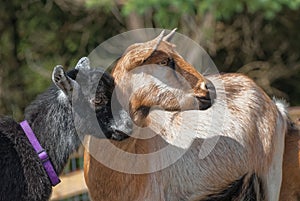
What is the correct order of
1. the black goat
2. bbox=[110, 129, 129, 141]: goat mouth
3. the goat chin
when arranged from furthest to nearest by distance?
1. the goat chin
2. bbox=[110, 129, 129, 141]: goat mouth
3. the black goat

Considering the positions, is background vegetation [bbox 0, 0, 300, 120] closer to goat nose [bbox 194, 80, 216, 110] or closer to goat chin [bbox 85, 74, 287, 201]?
goat chin [bbox 85, 74, 287, 201]

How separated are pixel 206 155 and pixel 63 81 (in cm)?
126

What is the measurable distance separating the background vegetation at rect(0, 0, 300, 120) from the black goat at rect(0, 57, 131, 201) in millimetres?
5729

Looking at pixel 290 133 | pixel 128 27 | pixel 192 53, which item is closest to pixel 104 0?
pixel 192 53

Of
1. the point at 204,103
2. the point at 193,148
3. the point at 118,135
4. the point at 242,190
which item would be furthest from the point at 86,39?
the point at 118,135

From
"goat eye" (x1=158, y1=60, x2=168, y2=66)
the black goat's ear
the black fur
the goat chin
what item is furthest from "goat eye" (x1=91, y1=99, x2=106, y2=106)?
the black fur

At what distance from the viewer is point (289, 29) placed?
1152 cm

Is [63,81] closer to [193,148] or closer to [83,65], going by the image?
[83,65]

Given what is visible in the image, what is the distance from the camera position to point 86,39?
36.7 ft

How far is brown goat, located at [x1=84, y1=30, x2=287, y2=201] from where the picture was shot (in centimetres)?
527

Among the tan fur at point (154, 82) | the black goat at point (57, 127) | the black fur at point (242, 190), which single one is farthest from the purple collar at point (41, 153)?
the black fur at point (242, 190)

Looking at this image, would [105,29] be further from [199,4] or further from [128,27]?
[199,4]

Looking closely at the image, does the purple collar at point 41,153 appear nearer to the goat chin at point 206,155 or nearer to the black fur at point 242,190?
the goat chin at point 206,155

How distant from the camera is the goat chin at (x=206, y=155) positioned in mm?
5316
